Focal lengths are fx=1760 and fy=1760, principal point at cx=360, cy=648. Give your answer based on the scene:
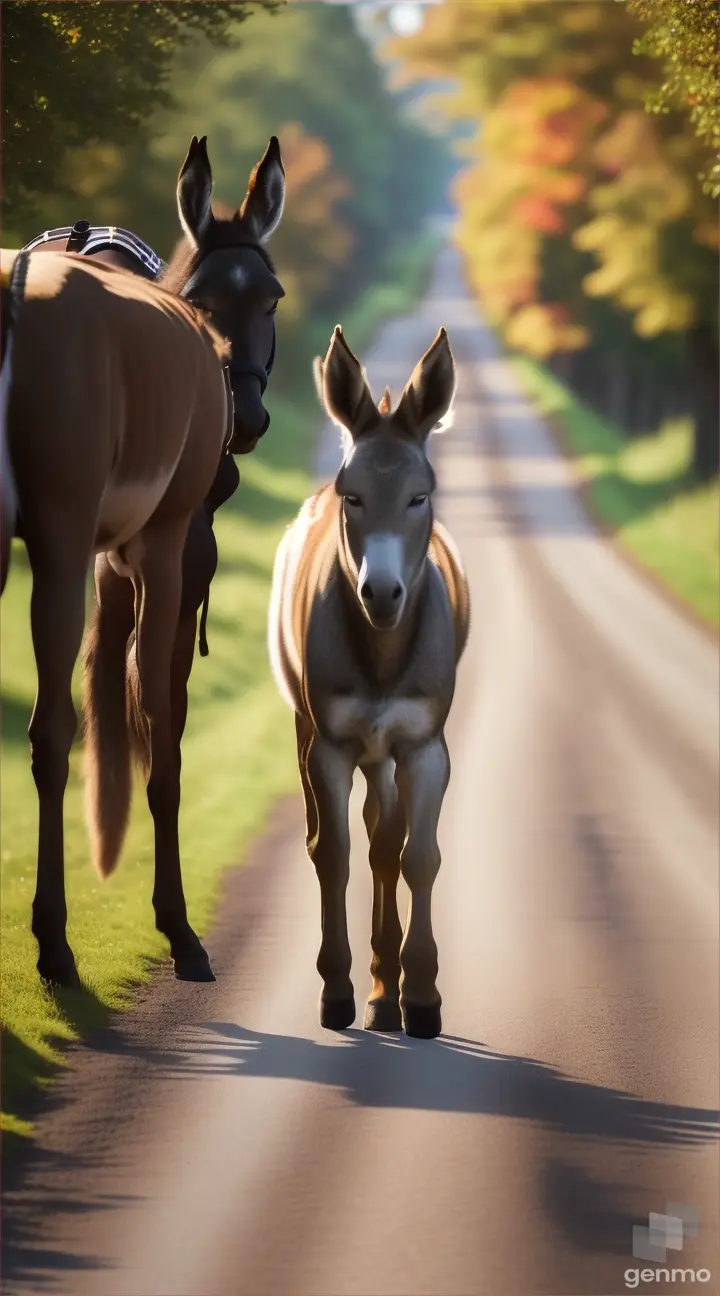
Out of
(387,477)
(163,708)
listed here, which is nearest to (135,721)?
(163,708)

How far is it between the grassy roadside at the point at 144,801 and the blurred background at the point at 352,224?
0.03 meters

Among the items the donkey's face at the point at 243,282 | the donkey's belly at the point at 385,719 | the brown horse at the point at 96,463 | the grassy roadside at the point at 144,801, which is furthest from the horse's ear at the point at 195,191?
the donkey's belly at the point at 385,719

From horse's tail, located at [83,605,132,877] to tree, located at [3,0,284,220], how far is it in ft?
8.83

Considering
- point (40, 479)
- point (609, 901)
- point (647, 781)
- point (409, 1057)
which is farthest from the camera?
point (647, 781)

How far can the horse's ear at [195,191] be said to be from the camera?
579cm

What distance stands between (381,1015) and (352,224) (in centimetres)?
4232

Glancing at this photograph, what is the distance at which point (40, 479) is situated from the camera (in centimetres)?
537

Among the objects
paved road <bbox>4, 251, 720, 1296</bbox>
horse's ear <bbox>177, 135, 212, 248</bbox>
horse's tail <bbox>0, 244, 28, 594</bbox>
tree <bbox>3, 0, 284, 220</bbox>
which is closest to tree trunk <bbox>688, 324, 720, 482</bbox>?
paved road <bbox>4, 251, 720, 1296</bbox>

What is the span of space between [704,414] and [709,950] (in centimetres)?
2130

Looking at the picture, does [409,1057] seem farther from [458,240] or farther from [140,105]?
[458,240]

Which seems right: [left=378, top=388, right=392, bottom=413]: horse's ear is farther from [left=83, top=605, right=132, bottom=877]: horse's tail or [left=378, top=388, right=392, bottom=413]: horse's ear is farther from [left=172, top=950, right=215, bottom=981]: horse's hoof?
[left=172, top=950, right=215, bottom=981]: horse's hoof

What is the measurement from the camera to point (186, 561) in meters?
6.63

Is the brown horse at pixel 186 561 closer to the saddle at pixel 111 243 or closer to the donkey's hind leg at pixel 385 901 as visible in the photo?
the saddle at pixel 111 243

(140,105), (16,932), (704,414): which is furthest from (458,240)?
(16,932)
